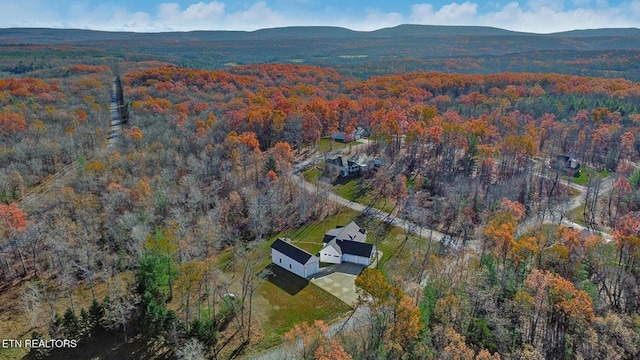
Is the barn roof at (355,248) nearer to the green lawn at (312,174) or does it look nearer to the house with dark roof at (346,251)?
the house with dark roof at (346,251)

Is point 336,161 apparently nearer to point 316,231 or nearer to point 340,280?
point 316,231

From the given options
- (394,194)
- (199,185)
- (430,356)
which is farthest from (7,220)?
(394,194)

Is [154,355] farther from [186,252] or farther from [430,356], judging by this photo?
[430,356]

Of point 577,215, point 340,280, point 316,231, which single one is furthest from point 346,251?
point 577,215

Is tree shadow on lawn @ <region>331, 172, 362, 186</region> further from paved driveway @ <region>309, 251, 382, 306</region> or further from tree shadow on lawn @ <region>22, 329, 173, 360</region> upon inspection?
tree shadow on lawn @ <region>22, 329, 173, 360</region>

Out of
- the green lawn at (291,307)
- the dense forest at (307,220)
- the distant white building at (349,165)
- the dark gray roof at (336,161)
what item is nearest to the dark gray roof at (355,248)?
the dense forest at (307,220)
